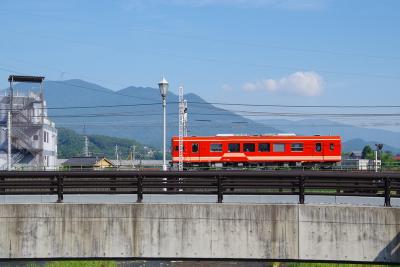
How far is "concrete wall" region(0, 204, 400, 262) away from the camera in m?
16.3

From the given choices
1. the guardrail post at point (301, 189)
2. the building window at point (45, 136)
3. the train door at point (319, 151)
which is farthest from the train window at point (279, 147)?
the guardrail post at point (301, 189)

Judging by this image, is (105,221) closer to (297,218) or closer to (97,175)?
(97,175)

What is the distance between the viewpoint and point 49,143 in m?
89.9

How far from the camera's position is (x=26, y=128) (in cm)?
8244

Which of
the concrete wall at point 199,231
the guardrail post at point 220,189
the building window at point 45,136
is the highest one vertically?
the building window at point 45,136

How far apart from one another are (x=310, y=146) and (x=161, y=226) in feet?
153

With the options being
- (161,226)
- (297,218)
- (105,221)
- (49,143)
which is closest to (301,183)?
(297,218)

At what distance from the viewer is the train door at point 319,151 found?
61406 mm

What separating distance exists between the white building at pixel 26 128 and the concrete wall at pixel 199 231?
63.3 metres

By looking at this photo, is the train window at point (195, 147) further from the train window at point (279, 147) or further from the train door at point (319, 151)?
the train door at point (319, 151)

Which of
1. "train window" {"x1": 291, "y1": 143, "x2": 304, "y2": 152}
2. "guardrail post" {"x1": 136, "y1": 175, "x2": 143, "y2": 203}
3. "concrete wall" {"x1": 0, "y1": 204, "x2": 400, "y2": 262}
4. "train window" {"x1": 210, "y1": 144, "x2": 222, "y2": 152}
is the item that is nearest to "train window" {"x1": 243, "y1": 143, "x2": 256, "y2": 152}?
"train window" {"x1": 210, "y1": 144, "x2": 222, "y2": 152}

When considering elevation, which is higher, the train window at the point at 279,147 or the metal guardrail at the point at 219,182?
the train window at the point at 279,147

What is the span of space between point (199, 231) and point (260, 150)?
45.2 m

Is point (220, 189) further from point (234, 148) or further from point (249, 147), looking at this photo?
point (249, 147)
